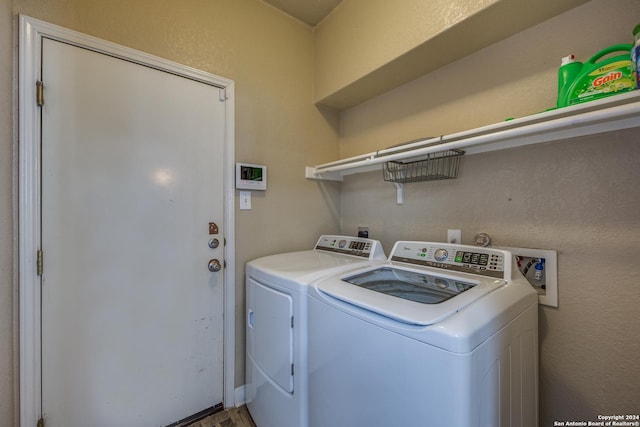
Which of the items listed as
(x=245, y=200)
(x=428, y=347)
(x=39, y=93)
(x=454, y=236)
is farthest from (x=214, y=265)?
(x=454, y=236)

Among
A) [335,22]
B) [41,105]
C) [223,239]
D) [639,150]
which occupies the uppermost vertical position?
[335,22]

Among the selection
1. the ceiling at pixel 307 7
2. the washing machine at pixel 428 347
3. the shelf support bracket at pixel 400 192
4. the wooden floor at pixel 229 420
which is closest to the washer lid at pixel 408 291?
the washing machine at pixel 428 347

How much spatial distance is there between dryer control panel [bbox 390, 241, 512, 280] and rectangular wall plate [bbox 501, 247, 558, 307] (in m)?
0.09

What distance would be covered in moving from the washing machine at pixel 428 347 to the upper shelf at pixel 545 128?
1.77 feet

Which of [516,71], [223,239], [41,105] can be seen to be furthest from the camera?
[223,239]

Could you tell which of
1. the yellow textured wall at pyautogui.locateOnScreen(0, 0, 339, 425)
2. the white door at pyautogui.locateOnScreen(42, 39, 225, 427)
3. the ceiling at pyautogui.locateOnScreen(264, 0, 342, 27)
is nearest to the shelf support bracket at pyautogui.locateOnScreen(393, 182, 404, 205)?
the yellow textured wall at pyautogui.locateOnScreen(0, 0, 339, 425)

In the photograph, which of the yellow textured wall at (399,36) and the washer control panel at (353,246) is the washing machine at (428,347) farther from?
the yellow textured wall at (399,36)

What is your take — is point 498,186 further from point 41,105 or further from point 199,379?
point 41,105

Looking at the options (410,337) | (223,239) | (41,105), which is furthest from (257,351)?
(41,105)

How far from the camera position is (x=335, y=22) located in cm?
191

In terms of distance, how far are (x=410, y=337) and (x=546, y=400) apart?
105 centimetres

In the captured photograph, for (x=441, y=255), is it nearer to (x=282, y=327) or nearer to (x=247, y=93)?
(x=282, y=327)

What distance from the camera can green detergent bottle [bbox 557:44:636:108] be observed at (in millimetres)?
899

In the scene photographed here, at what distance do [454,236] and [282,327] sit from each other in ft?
3.65
